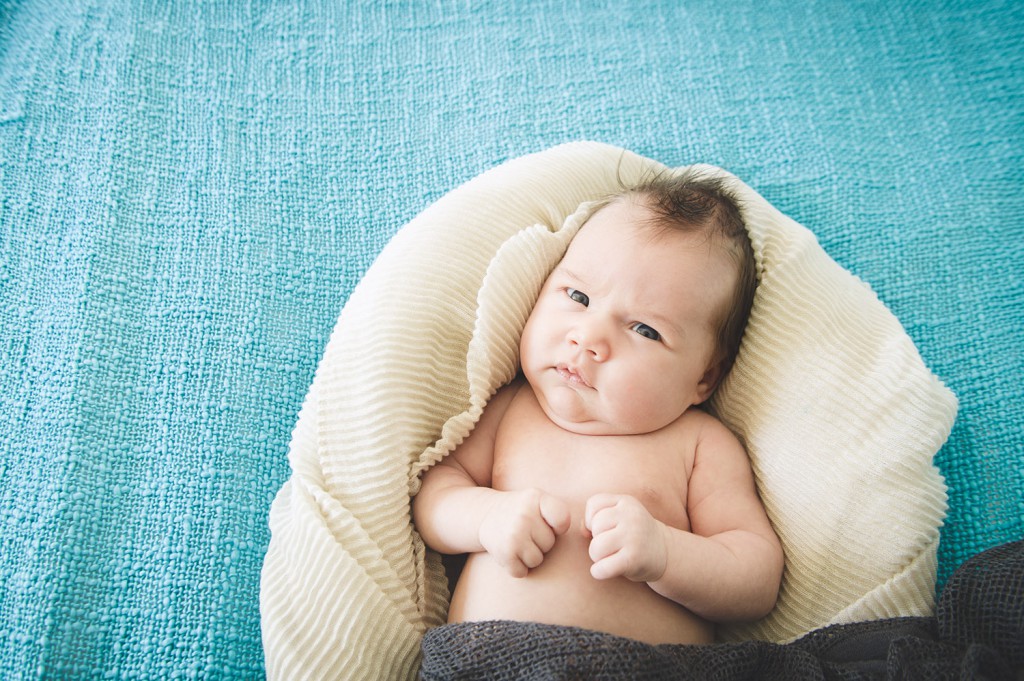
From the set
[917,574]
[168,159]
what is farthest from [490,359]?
[168,159]

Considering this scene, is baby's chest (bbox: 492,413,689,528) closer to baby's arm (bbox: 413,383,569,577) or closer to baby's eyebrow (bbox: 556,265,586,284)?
baby's arm (bbox: 413,383,569,577)

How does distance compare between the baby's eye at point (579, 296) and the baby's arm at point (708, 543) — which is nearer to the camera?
the baby's arm at point (708, 543)

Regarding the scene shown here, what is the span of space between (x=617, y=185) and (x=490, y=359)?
0.37 meters

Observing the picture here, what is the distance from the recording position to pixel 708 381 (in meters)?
1.01

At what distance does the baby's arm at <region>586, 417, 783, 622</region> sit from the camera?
0.77 m

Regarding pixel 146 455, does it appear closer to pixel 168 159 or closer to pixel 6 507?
pixel 6 507

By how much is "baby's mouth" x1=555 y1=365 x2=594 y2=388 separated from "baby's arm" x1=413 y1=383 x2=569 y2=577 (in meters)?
0.14

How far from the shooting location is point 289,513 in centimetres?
90

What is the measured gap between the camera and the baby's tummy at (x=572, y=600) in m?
0.81

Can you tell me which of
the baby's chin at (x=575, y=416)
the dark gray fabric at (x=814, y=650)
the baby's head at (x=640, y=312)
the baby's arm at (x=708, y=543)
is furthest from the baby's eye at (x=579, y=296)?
the dark gray fabric at (x=814, y=650)

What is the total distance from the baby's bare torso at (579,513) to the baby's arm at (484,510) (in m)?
0.03

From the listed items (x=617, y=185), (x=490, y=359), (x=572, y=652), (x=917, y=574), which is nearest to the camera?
(x=572, y=652)

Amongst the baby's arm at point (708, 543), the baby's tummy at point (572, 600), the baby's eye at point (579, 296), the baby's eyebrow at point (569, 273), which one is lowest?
the baby's tummy at point (572, 600)

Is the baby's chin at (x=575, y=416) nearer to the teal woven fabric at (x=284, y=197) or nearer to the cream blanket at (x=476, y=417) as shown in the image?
the cream blanket at (x=476, y=417)
